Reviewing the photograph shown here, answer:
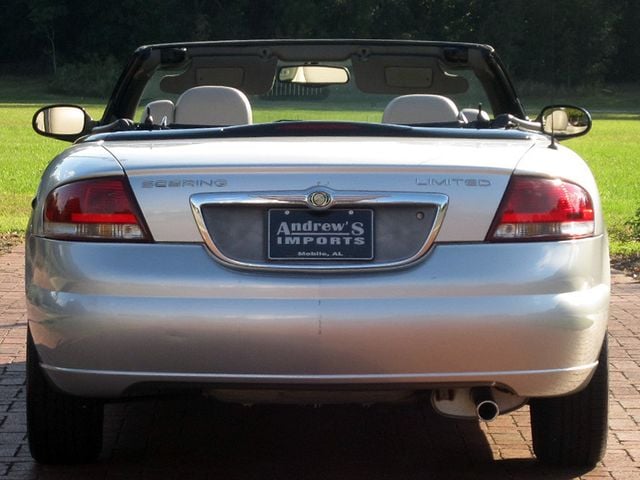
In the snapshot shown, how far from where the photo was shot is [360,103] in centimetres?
596

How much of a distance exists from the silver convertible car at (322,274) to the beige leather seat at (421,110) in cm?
102

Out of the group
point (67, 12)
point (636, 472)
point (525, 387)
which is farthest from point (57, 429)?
point (67, 12)

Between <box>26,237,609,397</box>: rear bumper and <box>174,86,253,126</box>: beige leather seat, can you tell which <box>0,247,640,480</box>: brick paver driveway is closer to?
<box>26,237,609,397</box>: rear bumper

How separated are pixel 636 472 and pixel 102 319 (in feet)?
6.29

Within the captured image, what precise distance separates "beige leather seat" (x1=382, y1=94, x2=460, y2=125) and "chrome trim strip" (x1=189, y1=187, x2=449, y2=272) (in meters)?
1.40

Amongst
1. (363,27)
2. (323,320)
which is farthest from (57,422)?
(363,27)

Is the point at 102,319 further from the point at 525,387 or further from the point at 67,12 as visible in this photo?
the point at 67,12

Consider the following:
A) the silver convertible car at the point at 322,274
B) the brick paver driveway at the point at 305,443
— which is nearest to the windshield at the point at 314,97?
the brick paver driveway at the point at 305,443

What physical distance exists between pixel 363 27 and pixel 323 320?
8516 centimetres

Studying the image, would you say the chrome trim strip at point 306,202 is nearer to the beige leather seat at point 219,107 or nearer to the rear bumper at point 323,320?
the rear bumper at point 323,320

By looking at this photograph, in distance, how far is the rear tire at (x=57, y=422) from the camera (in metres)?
4.63

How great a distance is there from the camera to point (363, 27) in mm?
88062

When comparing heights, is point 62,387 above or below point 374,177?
below

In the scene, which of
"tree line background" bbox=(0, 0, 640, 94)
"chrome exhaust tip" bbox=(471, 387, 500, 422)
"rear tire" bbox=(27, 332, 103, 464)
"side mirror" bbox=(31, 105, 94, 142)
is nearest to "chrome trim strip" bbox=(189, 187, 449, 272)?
"chrome exhaust tip" bbox=(471, 387, 500, 422)
